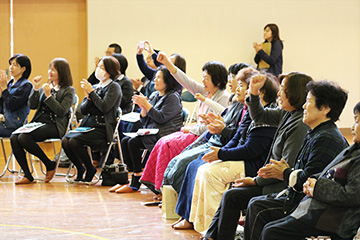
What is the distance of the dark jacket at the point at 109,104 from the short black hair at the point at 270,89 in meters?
2.64

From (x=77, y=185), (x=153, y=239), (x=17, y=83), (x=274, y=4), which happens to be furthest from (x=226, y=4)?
(x=153, y=239)

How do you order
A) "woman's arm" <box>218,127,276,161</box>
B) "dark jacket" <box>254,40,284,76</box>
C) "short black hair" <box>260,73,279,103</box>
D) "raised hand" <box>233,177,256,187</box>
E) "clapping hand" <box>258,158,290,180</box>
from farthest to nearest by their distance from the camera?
"dark jacket" <box>254,40,284,76</box>, "short black hair" <box>260,73,279,103</box>, "woman's arm" <box>218,127,276,161</box>, "raised hand" <box>233,177,256,187</box>, "clapping hand" <box>258,158,290,180</box>

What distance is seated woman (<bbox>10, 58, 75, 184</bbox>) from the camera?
6.32 m

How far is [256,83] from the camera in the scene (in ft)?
11.6

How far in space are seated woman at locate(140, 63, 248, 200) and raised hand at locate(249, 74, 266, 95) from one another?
477 mm

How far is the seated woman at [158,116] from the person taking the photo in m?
5.52

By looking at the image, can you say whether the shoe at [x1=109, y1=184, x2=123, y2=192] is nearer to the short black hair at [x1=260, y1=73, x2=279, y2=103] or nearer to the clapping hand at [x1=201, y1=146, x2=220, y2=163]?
the clapping hand at [x1=201, y1=146, x2=220, y2=163]

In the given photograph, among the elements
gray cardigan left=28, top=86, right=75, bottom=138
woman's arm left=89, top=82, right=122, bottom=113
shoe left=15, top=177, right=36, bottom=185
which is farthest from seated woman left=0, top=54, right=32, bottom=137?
woman's arm left=89, top=82, right=122, bottom=113

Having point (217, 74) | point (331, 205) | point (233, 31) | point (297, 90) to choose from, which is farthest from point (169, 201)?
point (233, 31)

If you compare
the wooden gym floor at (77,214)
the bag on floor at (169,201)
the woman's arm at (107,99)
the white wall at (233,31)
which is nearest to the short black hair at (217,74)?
the bag on floor at (169,201)

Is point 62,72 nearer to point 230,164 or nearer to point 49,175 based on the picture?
point 49,175

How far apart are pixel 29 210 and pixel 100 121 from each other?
5.16 ft

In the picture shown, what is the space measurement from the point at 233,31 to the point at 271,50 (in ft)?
2.93

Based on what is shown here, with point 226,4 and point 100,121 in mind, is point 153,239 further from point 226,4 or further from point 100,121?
point 226,4
